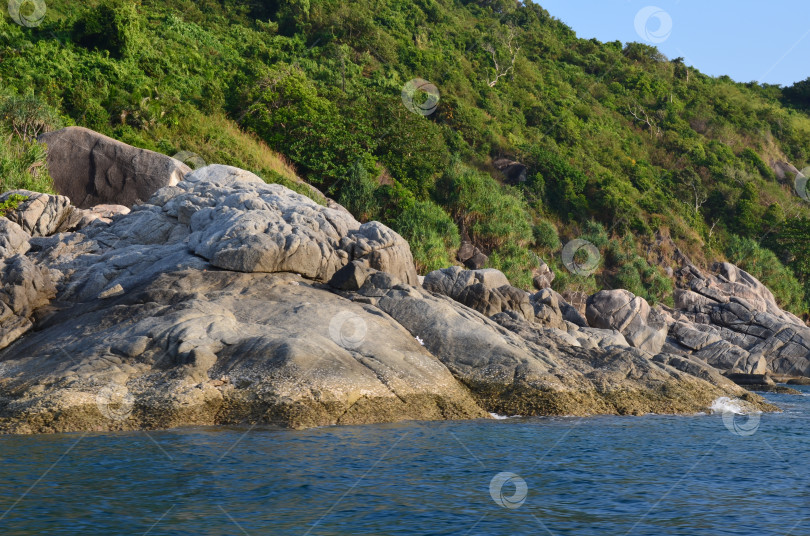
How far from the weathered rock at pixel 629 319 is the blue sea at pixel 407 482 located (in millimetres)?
14673

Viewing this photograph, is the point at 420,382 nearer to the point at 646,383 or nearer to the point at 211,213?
the point at 646,383

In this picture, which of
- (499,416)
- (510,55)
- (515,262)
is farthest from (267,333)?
→ (510,55)

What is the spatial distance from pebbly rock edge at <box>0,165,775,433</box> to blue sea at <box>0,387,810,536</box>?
0.83 m

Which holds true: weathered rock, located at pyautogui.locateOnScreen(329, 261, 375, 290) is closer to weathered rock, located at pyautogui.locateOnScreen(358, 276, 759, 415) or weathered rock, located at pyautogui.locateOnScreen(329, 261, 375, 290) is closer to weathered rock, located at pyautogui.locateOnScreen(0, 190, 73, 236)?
weathered rock, located at pyautogui.locateOnScreen(358, 276, 759, 415)

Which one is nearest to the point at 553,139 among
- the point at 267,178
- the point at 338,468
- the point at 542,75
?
the point at 542,75

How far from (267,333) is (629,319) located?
60.5 feet

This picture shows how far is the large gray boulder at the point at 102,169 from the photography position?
26516 millimetres

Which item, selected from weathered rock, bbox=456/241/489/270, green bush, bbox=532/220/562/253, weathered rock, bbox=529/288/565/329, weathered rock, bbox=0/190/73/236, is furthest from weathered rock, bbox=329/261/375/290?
green bush, bbox=532/220/562/253

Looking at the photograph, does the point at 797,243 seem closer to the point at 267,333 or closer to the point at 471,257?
the point at 471,257

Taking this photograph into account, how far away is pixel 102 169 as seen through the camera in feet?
88.2

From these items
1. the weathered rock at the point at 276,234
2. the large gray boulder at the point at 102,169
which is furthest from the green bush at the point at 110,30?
the weathered rock at the point at 276,234

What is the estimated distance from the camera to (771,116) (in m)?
69.1

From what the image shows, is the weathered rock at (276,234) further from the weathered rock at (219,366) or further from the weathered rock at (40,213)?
the weathered rock at (40,213)

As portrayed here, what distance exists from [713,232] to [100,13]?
4361 cm
